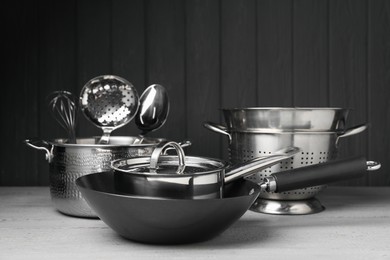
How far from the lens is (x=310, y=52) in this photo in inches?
49.1

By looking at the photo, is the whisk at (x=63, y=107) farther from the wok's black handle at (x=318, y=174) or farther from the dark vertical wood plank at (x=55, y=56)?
the wok's black handle at (x=318, y=174)

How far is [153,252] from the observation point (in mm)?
696

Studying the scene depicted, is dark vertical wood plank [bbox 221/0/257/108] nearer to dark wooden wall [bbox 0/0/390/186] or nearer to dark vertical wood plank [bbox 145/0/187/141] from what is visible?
dark wooden wall [bbox 0/0/390/186]

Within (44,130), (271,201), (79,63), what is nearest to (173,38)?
(79,63)

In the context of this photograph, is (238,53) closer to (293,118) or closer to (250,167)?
(293,118)

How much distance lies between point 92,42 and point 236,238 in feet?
2.37

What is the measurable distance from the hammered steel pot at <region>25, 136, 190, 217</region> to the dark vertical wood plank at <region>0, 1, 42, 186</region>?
379 millimetres

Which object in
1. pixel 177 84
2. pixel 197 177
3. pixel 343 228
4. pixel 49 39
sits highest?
pixel 49 39

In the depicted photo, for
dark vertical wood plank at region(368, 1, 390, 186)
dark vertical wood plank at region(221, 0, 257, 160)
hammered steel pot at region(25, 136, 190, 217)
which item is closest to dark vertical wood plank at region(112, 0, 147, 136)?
dark vertical wood plank at region(221, 0, 257, 160)

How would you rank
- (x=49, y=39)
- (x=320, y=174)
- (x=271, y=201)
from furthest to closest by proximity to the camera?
(x=49, y=39), (x=271, y=201), (x=320, y=174)

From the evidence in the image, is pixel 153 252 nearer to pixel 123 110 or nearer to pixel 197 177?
pixel 197 177

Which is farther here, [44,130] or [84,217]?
[44,130]

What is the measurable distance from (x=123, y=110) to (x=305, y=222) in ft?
1.47

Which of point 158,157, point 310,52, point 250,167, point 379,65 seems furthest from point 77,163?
point 379,65
